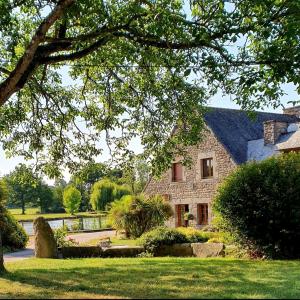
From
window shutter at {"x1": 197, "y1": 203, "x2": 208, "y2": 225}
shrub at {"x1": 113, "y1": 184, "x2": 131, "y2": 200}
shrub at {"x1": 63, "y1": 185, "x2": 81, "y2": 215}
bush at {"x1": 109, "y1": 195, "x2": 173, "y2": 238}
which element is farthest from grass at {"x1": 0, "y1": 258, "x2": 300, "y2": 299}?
shrub at {"x1": 63, "y1": 185, "x2": 81, "y2": 215}

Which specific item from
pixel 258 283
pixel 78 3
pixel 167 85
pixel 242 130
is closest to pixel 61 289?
pixel 258 283

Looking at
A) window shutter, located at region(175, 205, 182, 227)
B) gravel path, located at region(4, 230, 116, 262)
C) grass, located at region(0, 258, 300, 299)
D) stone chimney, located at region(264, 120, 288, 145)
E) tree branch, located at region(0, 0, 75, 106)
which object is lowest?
gravel path, located at region(4, 230, 116, 262)

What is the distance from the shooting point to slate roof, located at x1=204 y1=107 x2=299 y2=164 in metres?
30.7

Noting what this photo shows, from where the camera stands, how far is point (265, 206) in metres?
16.1

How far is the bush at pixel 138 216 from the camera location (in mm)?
28875

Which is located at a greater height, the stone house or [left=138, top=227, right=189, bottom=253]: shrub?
the stone house

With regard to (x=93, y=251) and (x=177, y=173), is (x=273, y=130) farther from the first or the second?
(x=93, y=251)

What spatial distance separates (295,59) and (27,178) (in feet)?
31.0

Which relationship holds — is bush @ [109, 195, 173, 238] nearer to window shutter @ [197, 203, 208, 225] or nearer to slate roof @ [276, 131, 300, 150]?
window shutter @ [197, 203, 208, 225]

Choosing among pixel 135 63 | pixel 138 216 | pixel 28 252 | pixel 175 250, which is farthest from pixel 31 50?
pixel 138 216

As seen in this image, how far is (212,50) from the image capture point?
10.5 metres

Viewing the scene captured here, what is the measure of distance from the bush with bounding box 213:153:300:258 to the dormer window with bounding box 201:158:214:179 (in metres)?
14.6

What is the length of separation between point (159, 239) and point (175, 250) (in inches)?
29.2

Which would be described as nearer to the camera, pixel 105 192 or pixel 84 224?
pixel 84 224
